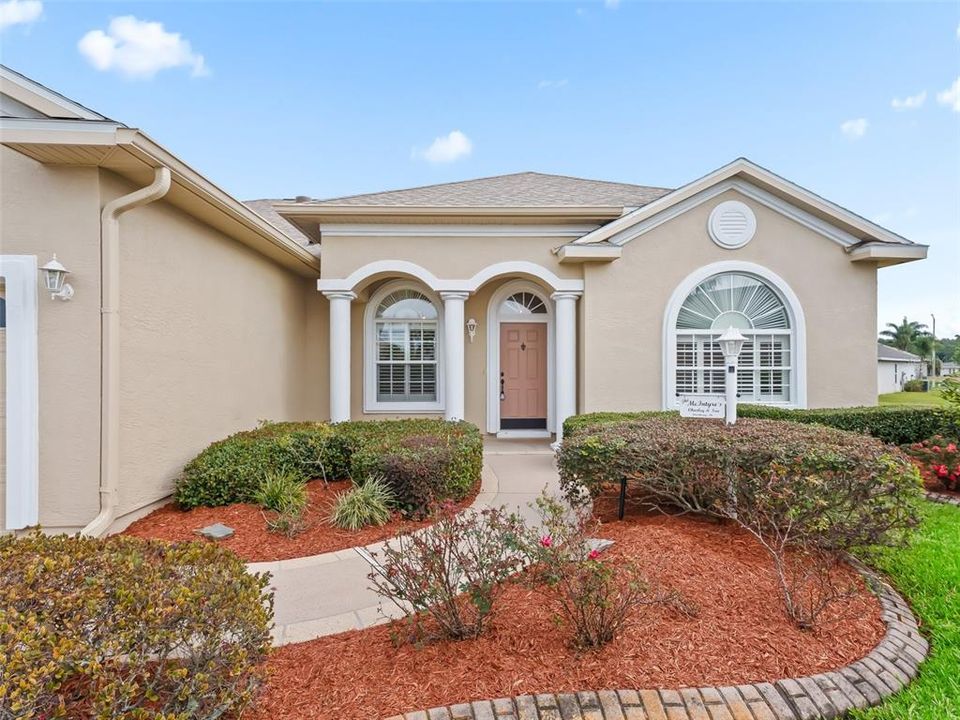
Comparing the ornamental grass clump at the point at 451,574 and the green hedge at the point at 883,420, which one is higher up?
the green hedge at the point at 883,420

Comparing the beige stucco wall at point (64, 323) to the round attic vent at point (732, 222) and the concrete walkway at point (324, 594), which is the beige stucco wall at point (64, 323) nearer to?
the concrete walkway at point (324, 594)

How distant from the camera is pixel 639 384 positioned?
8.35 m

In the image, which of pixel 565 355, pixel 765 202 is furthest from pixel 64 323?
pixel 765 202


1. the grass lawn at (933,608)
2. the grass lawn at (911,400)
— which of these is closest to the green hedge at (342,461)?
the grass lawn at (933,608)

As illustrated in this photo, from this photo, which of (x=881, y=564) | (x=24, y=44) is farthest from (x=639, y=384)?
(x=24, y=44)

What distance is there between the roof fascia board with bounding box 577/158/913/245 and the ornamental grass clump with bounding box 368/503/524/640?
21.3 feet

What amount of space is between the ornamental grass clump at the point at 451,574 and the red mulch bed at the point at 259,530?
4.96 ft

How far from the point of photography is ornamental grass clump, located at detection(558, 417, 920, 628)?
3350mm

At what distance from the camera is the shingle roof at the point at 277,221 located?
10.6 meters

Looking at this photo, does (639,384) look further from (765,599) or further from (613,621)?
(613,621)

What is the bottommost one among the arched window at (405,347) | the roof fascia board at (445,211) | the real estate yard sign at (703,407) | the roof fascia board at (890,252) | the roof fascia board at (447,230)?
the real estate yard sign at (703,407)

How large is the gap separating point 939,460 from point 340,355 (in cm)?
954

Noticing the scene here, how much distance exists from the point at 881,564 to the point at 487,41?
1348 cm

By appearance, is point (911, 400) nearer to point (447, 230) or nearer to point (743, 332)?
point (743, 332)
